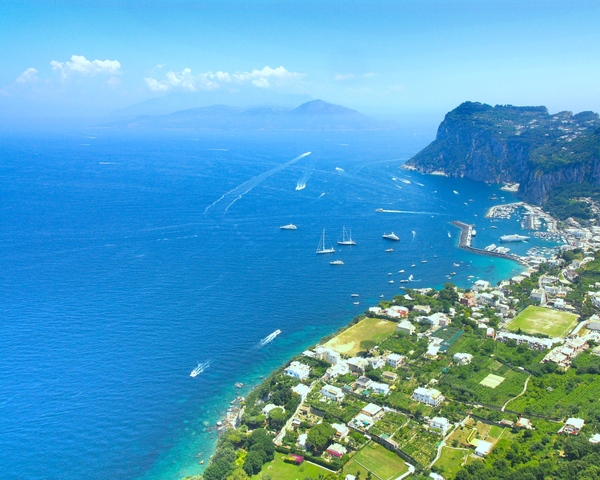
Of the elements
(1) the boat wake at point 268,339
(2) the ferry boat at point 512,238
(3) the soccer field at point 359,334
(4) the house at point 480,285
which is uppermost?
(2) the ferry boat at point 512,238

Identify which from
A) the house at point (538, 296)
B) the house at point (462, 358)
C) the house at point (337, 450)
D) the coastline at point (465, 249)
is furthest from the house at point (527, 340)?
the house at point (337, 450)

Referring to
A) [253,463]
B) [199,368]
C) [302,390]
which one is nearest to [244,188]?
[199,368]

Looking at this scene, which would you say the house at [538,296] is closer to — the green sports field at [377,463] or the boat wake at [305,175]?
the green sports field at [377,463]

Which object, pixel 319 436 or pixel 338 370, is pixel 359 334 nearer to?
pixel 338 370

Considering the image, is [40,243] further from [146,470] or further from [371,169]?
[371,169]

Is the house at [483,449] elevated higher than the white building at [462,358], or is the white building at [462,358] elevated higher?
the white building at [462,358]

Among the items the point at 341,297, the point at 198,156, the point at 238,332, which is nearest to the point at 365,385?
the point at 238,332
